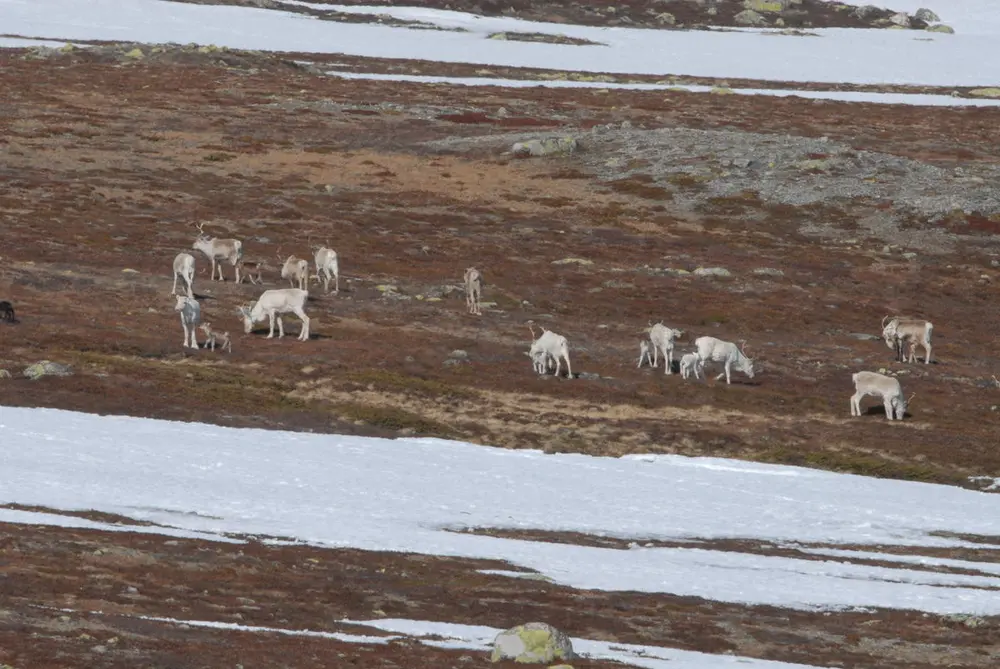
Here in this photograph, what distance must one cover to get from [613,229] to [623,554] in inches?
1821

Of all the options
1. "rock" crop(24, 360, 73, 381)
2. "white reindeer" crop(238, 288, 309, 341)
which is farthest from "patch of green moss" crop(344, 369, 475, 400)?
"rock" crop(24, 360, 73, 381)

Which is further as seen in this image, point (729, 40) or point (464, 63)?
point (729, 40)

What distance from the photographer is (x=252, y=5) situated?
7180 inches

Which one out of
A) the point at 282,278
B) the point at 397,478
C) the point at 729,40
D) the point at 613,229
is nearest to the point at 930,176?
the point at 613,229

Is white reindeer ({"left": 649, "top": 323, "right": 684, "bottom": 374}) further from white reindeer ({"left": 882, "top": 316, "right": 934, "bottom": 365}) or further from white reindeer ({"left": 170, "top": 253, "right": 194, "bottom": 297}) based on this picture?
white reindeer ({"left": 170, "top": 253, "right": 194, "bottom": 297})

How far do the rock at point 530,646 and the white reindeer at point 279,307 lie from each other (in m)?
27.7

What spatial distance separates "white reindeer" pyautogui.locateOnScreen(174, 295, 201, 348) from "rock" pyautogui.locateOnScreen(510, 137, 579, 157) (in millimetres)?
49305

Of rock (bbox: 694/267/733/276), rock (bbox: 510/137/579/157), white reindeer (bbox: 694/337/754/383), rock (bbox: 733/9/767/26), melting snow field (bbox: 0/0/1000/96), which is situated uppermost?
rock (bbox: 733/9/767/26)

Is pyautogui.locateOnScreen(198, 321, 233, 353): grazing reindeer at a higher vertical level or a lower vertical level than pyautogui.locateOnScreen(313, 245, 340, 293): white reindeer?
lower

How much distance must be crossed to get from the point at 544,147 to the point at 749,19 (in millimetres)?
109840

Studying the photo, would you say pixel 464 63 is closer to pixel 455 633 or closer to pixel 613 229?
pixel 613 229

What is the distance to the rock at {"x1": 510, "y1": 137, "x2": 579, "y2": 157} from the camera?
94.9 meters

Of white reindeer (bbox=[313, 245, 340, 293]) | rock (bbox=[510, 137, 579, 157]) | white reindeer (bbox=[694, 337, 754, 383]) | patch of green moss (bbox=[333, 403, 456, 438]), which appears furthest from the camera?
rock (bbox=[510, 137, 579, 157])

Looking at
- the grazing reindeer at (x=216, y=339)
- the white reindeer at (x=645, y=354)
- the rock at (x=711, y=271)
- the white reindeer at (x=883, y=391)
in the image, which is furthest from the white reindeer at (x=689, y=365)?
the rock at (x=711, y=271)
